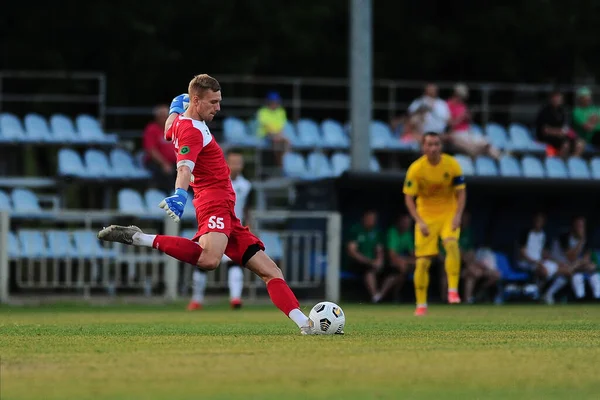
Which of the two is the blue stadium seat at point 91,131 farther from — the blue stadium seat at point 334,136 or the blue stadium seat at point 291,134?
the blue stadium seat at point 334,136

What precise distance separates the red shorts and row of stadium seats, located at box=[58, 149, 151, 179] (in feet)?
42.2

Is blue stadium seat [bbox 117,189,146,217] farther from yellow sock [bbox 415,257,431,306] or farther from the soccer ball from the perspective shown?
the soccer ball

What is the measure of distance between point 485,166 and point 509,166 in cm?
48

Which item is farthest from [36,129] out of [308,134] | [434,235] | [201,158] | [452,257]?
[201,158]

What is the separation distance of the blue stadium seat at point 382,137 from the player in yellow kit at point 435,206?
31.0 ft

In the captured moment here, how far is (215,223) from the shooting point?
11.2 metres

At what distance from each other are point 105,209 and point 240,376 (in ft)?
57.0

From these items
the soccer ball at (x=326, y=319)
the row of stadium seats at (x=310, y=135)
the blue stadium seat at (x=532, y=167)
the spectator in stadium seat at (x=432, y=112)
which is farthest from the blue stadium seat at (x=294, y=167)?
the soccer ball at (x=326, y=319)

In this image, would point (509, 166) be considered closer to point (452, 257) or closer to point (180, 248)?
point (452, 257)

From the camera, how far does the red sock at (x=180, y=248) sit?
444 inches

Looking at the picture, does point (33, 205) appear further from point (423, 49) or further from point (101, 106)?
point (423, 49)

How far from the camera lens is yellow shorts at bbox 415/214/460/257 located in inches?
663

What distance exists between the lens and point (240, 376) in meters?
7.99

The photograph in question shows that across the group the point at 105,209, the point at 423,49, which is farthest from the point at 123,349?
the point at 423,49
